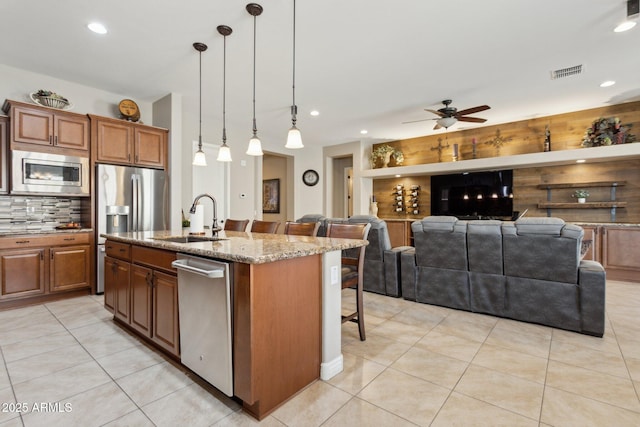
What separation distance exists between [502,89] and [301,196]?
4.80 m

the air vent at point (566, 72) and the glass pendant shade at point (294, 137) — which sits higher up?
the air vent at point (566, 72)

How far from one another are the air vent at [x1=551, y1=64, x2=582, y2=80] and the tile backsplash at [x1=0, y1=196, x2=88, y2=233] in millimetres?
6077

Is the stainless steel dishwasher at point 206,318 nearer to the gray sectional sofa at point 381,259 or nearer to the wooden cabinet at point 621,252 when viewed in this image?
the gray sectional sofa at point 381,259

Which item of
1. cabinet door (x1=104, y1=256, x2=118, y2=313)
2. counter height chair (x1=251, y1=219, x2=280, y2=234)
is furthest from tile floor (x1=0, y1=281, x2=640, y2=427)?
counter height chair (x1=251, y1=219, x2=280, y2=234)

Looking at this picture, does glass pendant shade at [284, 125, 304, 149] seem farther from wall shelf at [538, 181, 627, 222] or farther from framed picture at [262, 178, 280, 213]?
framed picture at [262, 178, 280, 213]

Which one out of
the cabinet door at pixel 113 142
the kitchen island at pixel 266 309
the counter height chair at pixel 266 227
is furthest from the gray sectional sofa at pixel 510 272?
the cabinet door at pixel 113 142

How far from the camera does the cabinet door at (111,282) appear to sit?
2.76m

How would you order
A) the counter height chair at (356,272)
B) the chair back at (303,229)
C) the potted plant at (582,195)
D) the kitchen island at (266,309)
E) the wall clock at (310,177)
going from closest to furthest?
the kitchen island at (266,309) < the counter height chair at (356,272) < the chair back at (303,229) < the potted plant at (582,195) < the wall clock at (310,177)

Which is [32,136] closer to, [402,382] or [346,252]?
[346,252]

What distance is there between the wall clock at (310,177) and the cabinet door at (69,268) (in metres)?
4.92

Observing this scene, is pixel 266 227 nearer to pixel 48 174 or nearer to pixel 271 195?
pixel 48 174

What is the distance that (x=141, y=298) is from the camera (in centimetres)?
239

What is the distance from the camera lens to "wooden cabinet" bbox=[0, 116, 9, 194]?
336 cm

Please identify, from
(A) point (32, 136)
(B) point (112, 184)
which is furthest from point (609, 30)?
(A) point (32, 136)
